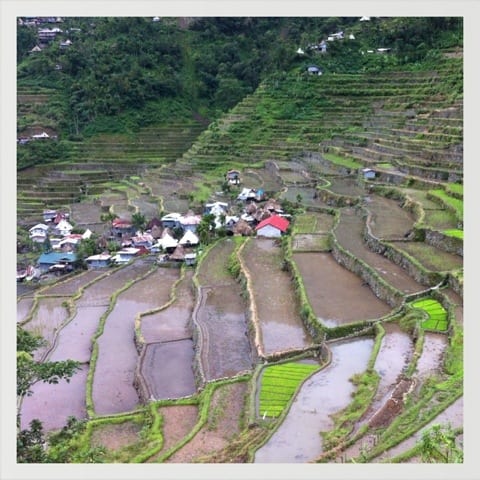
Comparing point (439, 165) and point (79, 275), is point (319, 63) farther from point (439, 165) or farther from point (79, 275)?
point (79, 275)

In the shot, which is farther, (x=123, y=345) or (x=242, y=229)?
(x=242, y=229)

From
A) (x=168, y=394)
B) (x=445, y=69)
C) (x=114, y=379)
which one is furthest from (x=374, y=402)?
(x=445, y=69)

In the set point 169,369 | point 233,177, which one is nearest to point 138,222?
point 233,177

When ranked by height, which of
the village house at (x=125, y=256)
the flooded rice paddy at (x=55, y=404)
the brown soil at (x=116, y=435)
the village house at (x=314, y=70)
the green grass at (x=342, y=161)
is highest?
the village house at (x=314, y=70)

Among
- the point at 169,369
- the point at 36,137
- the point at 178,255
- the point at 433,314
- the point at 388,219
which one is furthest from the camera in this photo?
the point at 36,137

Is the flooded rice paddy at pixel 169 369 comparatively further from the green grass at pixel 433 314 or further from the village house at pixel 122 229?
the village house at pixel 122 229

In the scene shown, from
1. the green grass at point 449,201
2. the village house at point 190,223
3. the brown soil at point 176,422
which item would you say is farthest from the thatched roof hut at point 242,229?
the brown soil at point 176,422

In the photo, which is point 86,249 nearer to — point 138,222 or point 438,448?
point 138,222
